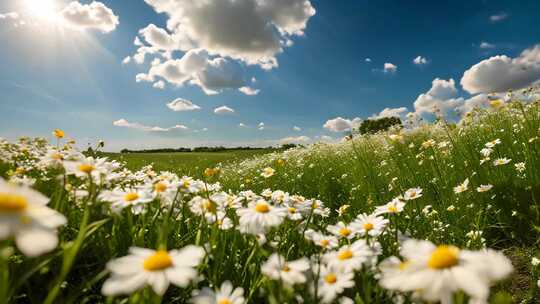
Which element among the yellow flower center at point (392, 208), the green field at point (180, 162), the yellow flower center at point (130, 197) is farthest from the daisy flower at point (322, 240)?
the green field at point (180, 162)

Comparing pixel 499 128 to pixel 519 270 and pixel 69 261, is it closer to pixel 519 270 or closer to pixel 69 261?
pixel 519 270

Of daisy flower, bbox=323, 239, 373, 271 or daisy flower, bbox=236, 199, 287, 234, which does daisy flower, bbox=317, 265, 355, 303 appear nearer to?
daisy flower, bbox=323, 239, 373, 271

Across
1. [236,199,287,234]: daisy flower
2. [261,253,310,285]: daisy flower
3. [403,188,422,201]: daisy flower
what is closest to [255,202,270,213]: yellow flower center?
[236,199,287,234]: daisy flower

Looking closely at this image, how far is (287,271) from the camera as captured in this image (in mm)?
1347

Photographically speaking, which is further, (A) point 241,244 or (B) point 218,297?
(A) point 241,244

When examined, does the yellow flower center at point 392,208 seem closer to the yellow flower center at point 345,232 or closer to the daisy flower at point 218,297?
the yellow flower center at point 345,232

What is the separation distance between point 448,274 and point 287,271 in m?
0.60

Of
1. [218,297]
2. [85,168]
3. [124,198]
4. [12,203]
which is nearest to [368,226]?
[218,297]

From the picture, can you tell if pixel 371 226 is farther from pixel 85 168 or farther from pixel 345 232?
pixel 85 168

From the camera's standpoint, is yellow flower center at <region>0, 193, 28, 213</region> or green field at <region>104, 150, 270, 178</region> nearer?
yellow flower center at <region>0, 193, 28, 213</region>

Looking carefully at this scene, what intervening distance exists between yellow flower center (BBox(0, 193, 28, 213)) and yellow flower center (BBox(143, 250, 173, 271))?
0.35 metres

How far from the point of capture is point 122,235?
79.4 inches

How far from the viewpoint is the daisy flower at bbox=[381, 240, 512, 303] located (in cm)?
83

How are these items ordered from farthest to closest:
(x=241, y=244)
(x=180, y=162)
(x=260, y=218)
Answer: (x=180, y=162) < (x=241, y=244) < (x=260, y=218)
